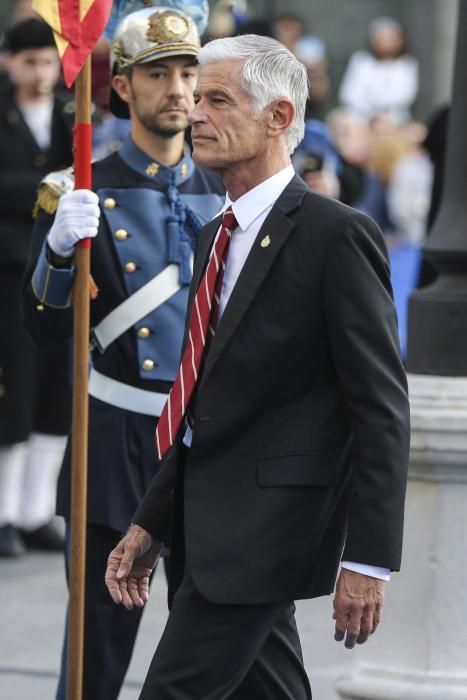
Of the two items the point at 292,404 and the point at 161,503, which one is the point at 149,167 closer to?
the point at 161,503

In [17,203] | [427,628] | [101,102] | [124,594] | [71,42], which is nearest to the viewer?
[124,594]

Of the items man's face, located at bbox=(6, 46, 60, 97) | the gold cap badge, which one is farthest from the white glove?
man's face, located at bbox=(6, 46, 60, 97)

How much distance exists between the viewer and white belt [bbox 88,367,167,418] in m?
4.64

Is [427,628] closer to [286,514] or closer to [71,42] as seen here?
[286,514]

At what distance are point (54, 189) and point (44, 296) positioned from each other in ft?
1.07

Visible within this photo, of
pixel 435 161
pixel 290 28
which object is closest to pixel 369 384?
pixel 435 161

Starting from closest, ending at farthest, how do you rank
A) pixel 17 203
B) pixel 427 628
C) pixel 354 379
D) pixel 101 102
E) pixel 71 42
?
pixel 354 379 → pixel 71 42 → pixel 427 628 → pixel 17 203 → pixel 101 102

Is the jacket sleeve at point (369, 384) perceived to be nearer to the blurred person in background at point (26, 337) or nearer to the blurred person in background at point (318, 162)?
the blurred person in background at point (318, 162)

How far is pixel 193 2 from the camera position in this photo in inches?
202

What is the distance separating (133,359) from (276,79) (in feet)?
3.77

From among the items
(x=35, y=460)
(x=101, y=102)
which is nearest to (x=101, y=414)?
(x=35, y=460)

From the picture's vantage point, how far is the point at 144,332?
4645mm

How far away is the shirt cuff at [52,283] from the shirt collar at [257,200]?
0.93m

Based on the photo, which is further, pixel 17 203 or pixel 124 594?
pixel 17 203
